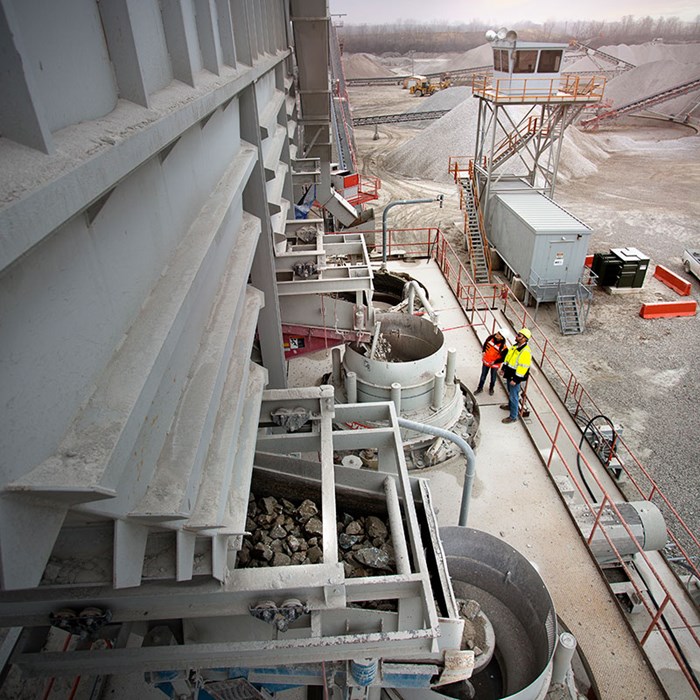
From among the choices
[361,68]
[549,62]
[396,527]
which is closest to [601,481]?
[396,527]

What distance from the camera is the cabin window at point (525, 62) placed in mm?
14883

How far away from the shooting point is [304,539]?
3756 millimetres

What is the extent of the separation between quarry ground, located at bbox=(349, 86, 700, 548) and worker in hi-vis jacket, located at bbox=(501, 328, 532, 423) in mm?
3135

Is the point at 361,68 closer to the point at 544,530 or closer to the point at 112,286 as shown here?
the point at 544,530

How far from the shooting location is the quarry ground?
9.96 m

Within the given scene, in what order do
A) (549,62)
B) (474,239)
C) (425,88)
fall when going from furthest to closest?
(425,88)
(474,239)
(549,62)

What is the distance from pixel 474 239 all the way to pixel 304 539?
14278mm

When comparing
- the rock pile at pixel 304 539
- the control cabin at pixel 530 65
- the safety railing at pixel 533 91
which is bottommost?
the rock pile at pixel 304 539

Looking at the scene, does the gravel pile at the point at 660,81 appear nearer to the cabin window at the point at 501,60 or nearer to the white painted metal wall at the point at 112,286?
the cabin window at the point at 501,60

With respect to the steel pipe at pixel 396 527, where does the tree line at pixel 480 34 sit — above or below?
above

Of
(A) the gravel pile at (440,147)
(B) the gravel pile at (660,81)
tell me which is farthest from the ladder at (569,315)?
(B) the gravel pile at (660,81)

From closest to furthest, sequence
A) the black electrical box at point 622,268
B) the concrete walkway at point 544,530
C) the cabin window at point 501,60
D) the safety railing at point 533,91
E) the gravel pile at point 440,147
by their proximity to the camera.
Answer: the concrete walkway at point 544,530
the safety railing at point 533,91
the black electrical box at point 622,268
the cabin window at point 501,60
the gravel pile at point 440,147

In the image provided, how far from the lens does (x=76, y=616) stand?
2.58m

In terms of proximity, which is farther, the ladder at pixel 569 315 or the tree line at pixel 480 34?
the tree line at pixel 480 34
